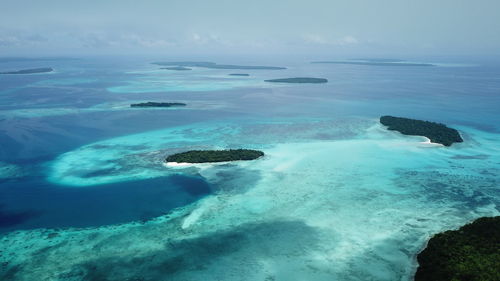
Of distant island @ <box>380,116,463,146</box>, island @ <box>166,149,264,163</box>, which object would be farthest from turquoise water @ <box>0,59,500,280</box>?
distant island @ <box>380,116,463,146</box>

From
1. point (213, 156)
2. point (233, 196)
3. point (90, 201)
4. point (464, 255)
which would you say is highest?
point (213, 156)

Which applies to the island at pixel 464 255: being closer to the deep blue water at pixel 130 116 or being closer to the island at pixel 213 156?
the deep blue water at pixel 130 116

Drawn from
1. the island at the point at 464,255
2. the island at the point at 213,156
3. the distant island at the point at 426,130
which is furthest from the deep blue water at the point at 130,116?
the island at the point at 464,255

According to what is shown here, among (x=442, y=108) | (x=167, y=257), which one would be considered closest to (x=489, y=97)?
(x=442, y=108)

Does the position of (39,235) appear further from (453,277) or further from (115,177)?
(453,277)

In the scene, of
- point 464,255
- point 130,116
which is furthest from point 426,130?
point 130,116

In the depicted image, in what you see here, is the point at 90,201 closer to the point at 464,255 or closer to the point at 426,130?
the point at 464,255
